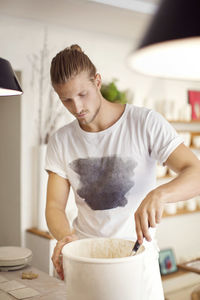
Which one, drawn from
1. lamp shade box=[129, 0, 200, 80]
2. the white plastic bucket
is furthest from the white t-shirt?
lamp shade box=[129, 0, 200, 80]

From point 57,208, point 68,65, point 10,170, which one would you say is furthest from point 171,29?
point 10,170

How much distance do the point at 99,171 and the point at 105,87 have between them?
202cm

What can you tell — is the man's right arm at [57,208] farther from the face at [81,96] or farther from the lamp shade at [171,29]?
the lamp shade at [171,29]

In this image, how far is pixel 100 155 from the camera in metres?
1.66

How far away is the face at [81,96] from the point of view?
148cm

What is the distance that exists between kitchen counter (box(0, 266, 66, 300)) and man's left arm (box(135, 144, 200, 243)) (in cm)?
56

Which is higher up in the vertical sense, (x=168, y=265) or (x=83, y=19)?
(x=83, y=19)

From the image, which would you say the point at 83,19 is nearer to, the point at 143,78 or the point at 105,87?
the point at 105,87

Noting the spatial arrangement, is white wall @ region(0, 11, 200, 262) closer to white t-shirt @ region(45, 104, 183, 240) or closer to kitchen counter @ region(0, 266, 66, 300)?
kitchen counter @ region(0, 266, 66, 300)

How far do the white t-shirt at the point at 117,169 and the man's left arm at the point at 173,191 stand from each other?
11 centimetres

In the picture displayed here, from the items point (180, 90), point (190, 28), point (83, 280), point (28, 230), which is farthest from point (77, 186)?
point (180, 90)

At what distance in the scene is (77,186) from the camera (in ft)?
5.64

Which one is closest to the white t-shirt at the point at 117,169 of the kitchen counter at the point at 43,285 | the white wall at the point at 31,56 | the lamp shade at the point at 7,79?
the kitchen counter at the point at 43,285

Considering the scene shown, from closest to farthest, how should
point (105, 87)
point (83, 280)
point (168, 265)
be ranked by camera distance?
1. point (83, 280)
2. point (105, 87)
3. point (168, 265)
